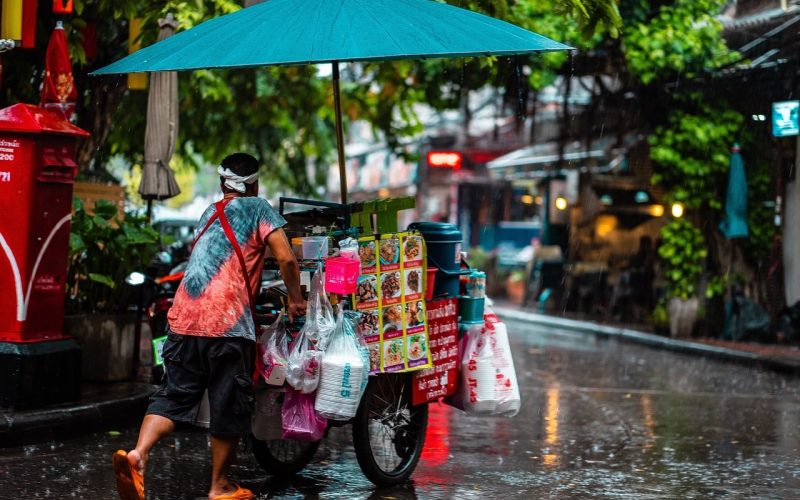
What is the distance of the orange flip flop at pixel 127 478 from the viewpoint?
513 cm

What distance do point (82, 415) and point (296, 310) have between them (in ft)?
8.84

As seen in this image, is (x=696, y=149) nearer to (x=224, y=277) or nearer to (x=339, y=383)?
(x=339, y=383)

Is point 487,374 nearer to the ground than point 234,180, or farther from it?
nearer to the ground

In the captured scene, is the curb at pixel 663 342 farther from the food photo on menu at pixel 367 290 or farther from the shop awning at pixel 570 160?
the food photo on menu at pixel 367 290

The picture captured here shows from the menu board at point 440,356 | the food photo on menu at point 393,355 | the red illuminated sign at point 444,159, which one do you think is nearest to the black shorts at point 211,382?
the food photo on menu at point 393,355

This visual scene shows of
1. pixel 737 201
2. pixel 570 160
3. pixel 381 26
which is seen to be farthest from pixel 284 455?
pixel 570 160

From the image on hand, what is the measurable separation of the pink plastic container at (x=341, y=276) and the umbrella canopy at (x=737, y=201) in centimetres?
1255

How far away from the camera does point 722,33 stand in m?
19.0

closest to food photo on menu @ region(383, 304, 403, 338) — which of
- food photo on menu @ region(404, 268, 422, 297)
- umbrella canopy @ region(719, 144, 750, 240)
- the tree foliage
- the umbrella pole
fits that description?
food photo on menu @ region(404, 268, 422, 297)

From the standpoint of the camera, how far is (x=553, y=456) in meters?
7.60

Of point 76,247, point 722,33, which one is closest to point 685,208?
point 722,33

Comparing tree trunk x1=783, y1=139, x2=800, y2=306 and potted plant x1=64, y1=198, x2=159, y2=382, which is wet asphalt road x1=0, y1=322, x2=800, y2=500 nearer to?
potted plant x1=64, y1=198, x2=159, y2=382

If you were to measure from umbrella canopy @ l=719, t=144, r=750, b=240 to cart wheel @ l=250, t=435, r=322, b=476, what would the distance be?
469 inches

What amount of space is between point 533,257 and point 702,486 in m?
18.3
